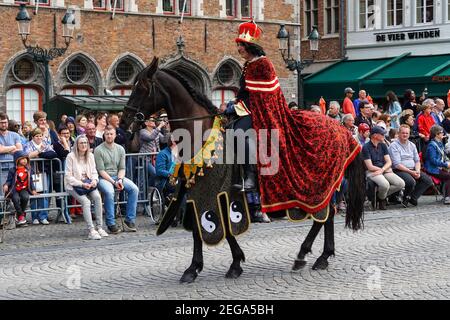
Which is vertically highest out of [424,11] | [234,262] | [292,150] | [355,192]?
[424,11]

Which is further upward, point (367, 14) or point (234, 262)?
point (367, 14)

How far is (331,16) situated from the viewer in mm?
42469

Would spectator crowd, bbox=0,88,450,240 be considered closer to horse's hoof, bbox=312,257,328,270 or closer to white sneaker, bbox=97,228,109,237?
white sneaker, bbox=97,228,109,237

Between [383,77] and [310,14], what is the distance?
7305 millimetres

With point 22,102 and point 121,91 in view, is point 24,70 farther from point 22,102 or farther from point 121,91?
point 121,91

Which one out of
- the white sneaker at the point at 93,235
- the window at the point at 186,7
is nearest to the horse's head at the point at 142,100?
the white sneaker at the point at 93,235

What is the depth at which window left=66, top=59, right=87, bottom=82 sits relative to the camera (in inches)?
1189

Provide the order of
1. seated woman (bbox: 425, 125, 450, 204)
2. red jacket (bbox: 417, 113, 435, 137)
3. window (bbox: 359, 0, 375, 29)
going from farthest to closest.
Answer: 1. window (bbox: 359, 0, 375, 29)
2. red jacket (bbox: 417, 113, 435, 137)
3. seated woman (bbox: 425, 125, 450, 204)

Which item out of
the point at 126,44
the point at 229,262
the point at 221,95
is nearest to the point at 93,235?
the point at 229,262

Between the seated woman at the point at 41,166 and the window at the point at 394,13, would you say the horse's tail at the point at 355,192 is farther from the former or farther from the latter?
the window at the point at 394,13

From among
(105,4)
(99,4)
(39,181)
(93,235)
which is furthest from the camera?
(105,4)

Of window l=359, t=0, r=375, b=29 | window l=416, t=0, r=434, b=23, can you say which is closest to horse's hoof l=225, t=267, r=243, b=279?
window l=416, t=0, r=434, b=23

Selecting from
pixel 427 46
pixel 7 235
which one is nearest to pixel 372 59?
pixel 427 46

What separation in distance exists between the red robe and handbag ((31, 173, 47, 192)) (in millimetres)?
5719
